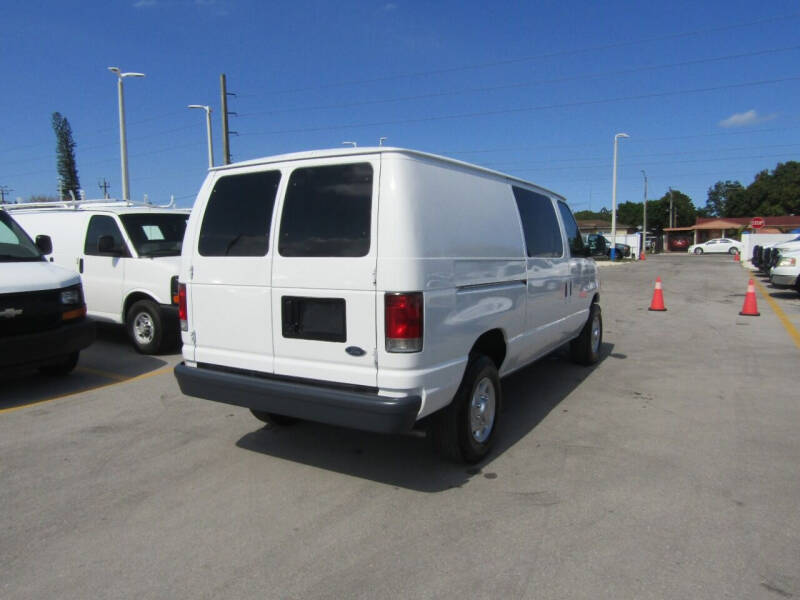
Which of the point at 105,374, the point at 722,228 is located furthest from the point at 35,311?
the point at 722,228

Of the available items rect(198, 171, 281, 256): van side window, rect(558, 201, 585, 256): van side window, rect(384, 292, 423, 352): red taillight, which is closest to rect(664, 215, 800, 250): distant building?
rect(558, 201, 585, 256): van side window

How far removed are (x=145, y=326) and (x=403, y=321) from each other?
576cm

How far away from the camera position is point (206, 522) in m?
3.32

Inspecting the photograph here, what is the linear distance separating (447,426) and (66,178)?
8432 cm

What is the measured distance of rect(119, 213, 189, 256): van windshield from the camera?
26.6 feet

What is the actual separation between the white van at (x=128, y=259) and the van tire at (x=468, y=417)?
16.2ft

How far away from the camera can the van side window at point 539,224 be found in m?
5.01

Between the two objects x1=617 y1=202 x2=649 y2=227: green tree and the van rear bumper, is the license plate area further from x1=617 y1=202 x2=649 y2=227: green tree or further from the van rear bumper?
x1=617 y1=202 x2=649 y2=227: green tree

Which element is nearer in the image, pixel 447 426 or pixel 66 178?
pixel 447 426

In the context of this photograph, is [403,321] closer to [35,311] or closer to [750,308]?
[35,311]

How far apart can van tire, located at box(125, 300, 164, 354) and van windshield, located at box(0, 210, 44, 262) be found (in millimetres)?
1457

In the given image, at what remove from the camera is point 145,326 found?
7.87 m

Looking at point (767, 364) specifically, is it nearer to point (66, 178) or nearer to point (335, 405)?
point (335, 405)

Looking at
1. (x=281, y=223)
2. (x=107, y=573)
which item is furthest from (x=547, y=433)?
(x=107, y=573)
